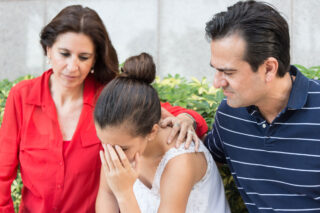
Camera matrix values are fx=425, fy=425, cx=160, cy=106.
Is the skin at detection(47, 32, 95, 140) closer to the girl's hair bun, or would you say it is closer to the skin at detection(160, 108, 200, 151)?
the girl's hair bun

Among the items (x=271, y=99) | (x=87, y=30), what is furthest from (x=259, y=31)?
(x=87, y=30)

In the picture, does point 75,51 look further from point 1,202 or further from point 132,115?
point 1,202

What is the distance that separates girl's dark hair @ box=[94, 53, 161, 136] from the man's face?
397 mm

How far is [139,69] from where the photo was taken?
2.47m

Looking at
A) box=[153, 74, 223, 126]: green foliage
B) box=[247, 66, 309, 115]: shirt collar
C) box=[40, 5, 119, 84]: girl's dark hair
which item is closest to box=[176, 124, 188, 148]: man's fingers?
box=[153, 74, 223, 126]: green foliage

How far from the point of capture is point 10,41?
5.42m

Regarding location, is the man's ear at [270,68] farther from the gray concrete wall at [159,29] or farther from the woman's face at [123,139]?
the gray concrete wall at [159,29]

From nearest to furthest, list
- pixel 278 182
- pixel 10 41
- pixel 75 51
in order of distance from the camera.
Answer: pixel 278 182 < pixel 75 51 < pixel 10 41

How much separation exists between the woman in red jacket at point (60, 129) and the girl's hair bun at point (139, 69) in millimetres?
497

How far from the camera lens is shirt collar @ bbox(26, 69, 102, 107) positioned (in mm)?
3018

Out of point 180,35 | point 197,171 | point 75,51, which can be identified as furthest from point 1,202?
point 180,35

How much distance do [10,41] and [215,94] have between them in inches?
128

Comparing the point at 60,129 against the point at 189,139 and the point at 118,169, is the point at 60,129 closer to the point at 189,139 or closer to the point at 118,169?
the point at 118,169

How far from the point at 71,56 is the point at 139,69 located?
65cm
